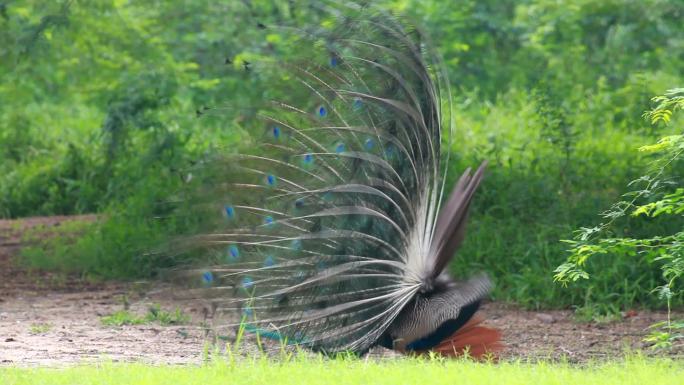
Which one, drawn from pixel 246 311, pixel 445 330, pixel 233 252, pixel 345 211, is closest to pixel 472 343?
pixel 445 330

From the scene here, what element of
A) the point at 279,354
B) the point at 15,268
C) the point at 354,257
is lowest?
the point at 15,268

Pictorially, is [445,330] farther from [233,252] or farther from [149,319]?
[149,319]

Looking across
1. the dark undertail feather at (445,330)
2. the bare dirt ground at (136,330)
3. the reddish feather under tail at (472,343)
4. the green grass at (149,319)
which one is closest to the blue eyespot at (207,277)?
the bare dirt ground at (136,330)

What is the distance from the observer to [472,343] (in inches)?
283

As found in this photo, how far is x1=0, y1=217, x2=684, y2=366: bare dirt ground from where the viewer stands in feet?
24.1

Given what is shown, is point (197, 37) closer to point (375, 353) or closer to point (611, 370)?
point (375, 353)

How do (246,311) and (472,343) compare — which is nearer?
(246,311)

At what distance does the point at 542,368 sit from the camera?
20.2 feet

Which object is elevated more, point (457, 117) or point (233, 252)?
point (233, 252)

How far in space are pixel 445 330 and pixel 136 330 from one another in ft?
8.13

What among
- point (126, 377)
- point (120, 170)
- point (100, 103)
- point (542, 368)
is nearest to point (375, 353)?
point (542, 368)

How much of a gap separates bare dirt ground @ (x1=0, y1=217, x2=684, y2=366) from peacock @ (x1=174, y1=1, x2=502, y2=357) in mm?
444

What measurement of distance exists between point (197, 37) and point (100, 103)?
1563mm

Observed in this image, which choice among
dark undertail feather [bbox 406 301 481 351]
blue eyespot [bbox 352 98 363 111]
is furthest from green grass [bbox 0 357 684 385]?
blue eyespot [bbox 352 98 363 111]
